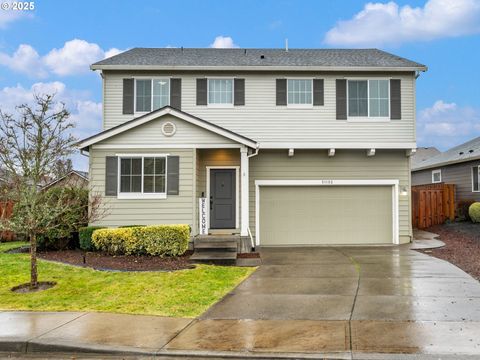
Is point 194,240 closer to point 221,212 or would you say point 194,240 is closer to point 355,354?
point 221,212

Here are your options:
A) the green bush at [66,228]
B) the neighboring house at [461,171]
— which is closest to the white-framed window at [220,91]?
the green bush at [66,228]

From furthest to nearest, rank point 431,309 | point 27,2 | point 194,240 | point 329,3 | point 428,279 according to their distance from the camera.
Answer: point 329,3, point 27,2, point 194,240, point 428,279, point 431,309

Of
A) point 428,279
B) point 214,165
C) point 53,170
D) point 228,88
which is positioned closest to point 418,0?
point 228,88

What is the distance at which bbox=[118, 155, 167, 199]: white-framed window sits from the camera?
39.6 feet

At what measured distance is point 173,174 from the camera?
39.4ft

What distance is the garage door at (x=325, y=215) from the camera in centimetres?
1416

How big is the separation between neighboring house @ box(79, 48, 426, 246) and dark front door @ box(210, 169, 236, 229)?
35 mm

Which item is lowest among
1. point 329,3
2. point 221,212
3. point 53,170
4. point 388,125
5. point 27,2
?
point 221,212

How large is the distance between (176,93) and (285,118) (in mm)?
4003

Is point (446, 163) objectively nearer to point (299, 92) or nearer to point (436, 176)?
point (436, 176)

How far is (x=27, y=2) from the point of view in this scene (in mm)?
12445

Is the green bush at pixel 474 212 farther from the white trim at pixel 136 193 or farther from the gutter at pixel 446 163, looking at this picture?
the white trim at pixel 136 193

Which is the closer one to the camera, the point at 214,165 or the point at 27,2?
the point at 27,2

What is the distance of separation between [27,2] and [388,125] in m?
12.7
